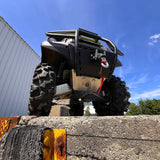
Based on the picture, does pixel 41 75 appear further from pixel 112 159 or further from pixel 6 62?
pixel 6 62

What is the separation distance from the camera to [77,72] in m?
1.87

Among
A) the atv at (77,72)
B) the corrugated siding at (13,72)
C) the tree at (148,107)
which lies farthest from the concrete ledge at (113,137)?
the tree at (148,107)

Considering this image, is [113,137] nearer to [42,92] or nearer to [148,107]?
[42,92]

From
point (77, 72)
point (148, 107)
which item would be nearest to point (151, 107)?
point (148, 107)

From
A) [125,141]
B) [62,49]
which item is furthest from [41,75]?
Answer: [125,141]

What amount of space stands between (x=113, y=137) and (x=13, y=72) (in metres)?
7.51

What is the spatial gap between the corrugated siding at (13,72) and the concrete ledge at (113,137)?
672 cm

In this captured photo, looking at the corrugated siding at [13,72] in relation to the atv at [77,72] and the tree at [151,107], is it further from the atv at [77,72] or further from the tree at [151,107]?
the tree at [151,107]

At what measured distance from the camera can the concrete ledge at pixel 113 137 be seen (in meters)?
0.59

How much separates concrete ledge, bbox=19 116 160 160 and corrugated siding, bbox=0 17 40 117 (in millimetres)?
6724

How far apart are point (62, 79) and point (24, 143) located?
2.02m

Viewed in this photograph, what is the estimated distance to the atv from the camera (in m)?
1.68

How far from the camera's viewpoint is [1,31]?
5879 mm

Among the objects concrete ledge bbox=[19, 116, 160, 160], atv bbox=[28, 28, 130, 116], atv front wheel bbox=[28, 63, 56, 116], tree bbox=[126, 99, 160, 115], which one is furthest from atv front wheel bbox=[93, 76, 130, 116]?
tree bbox=[126, 99, 160, 115]
